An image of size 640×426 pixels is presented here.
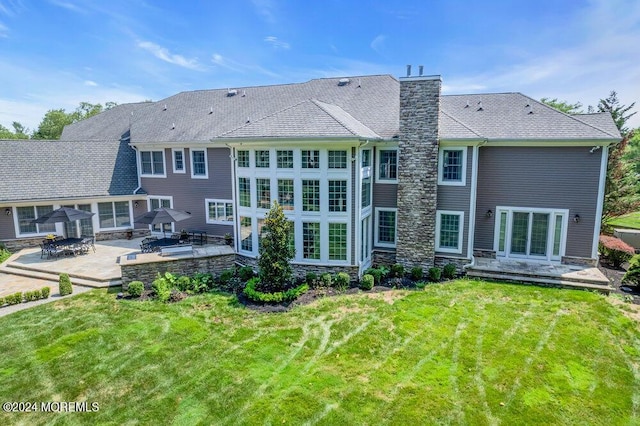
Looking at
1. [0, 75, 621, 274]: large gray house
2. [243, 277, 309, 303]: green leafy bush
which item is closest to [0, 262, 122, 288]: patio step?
[0, 75, 621, 274]: large gray house

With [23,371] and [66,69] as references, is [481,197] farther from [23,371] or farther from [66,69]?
[66,69]

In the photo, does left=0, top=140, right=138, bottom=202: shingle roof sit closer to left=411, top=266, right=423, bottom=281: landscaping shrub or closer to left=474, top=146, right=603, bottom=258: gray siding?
left=411, top=266, right=423, bottom=281: landscaping shrub

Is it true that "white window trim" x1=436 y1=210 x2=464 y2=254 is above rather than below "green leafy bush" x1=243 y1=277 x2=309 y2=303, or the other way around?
above

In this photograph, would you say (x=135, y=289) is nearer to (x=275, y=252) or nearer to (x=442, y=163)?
(x=275, y=252)

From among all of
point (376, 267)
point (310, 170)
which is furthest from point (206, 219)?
point (376, 267)

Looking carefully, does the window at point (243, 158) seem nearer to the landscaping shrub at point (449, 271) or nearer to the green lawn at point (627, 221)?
the landscaping shrub at point (449, 271)

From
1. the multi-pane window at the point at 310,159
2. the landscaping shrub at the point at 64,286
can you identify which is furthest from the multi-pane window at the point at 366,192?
the landscaping shrub at the point at 64,286
